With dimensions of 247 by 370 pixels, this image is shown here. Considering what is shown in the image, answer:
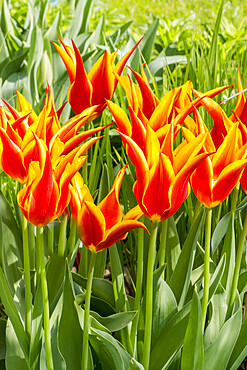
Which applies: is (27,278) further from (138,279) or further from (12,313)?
(138,279)

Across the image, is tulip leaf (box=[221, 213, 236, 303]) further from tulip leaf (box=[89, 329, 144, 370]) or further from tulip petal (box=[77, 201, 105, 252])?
tulip petal (box=[77, 201, 105, 252])

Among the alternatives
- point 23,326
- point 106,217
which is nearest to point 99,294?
point 23,326

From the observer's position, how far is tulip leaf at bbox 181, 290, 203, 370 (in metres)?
0.87

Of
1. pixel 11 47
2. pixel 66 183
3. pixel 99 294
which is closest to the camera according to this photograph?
pixel 66 183

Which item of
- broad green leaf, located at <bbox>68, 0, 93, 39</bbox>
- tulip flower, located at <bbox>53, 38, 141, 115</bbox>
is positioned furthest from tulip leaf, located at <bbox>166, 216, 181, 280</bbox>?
broad green leaf, located at <bbox>68, 0, 93, 39</bbox>

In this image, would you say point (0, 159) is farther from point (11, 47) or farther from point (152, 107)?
point (11, 47)

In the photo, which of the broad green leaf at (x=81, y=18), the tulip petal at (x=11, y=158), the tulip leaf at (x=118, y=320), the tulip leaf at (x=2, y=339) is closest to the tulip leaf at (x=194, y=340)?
the tulip leaf at (x=118, y=320)

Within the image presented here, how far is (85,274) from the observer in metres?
1.23

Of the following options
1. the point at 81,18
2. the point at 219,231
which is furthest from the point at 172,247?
the point at 81,18

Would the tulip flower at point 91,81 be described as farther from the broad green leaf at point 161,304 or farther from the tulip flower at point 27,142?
the broad green leaf at point 161,304

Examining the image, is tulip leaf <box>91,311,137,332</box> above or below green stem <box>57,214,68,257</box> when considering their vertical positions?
below

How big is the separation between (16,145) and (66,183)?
116 millimetres

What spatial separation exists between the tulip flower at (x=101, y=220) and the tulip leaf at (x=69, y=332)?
0.48ft

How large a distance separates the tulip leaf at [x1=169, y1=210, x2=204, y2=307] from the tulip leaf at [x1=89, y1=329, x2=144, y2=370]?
0.18 m
